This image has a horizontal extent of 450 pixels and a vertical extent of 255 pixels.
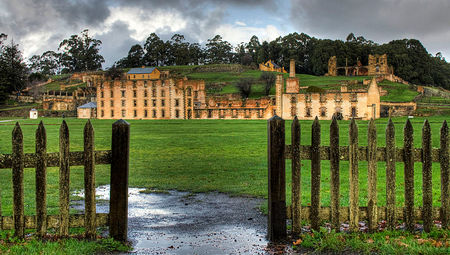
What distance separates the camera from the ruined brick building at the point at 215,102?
6719 cm

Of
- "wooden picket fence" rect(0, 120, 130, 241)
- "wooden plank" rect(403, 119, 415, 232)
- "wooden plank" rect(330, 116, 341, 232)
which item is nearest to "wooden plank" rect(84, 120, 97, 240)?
"wooden picket fence" rect(0, 120, 130, 241)

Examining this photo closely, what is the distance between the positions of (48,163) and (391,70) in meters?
128

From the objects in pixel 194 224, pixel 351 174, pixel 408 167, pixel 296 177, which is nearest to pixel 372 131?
pixel 351 174

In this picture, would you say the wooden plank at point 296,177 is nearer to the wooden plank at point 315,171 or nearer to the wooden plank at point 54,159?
the wooden plank at point 315,171

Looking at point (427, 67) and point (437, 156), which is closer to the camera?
point (437, 156)

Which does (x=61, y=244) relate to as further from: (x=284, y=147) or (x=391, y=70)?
(x=391, y=70)

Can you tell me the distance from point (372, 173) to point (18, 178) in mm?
4494

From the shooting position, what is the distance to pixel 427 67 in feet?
424

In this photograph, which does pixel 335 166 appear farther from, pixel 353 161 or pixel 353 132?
pixel 353 132

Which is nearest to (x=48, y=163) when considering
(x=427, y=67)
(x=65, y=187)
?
(x=65, y=187)

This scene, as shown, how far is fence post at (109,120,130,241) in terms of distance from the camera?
564cm

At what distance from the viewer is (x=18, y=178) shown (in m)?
5.36

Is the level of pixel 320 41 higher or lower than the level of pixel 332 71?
higher

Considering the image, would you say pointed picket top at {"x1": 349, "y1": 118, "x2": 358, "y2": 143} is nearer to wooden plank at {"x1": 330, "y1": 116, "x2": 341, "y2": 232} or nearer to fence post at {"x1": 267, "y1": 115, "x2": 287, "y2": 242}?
wooden plank at {"x1": 330, "y1": 116, "x2": 341, "y2": 232}
